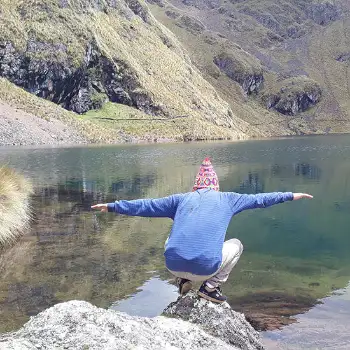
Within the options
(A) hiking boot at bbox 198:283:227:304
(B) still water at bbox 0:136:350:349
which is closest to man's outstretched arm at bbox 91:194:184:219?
(A) hiking boot at bbox 198:283:227:304

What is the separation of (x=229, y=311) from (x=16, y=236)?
12794mm

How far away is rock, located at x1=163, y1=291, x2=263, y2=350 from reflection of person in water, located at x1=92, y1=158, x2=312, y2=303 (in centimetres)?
16

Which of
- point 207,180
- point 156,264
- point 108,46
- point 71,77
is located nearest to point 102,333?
point 207,180

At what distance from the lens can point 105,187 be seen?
37.8m

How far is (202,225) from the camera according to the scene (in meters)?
7.72

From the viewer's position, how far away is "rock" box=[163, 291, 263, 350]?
25.5 feet

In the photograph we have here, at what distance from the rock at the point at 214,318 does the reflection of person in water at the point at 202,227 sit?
0.16 m

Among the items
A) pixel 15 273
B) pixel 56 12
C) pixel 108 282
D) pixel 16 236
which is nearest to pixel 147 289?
pixel 108 282

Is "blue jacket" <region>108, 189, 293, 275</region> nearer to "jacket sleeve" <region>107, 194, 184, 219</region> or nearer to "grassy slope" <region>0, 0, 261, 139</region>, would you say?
"jacket sleeve" <region>107, 194, 184, 219</region>

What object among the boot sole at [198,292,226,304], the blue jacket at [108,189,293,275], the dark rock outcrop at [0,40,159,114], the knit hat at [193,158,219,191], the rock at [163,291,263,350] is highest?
the dark rock outcrop at [0,40,159,114]

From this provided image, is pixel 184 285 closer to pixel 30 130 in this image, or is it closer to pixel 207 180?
pixel 207 180

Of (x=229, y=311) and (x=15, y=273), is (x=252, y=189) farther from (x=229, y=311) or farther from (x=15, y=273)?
(x=229, y=311)

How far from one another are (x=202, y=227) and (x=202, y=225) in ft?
0.11

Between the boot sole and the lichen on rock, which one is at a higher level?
the boot sole
